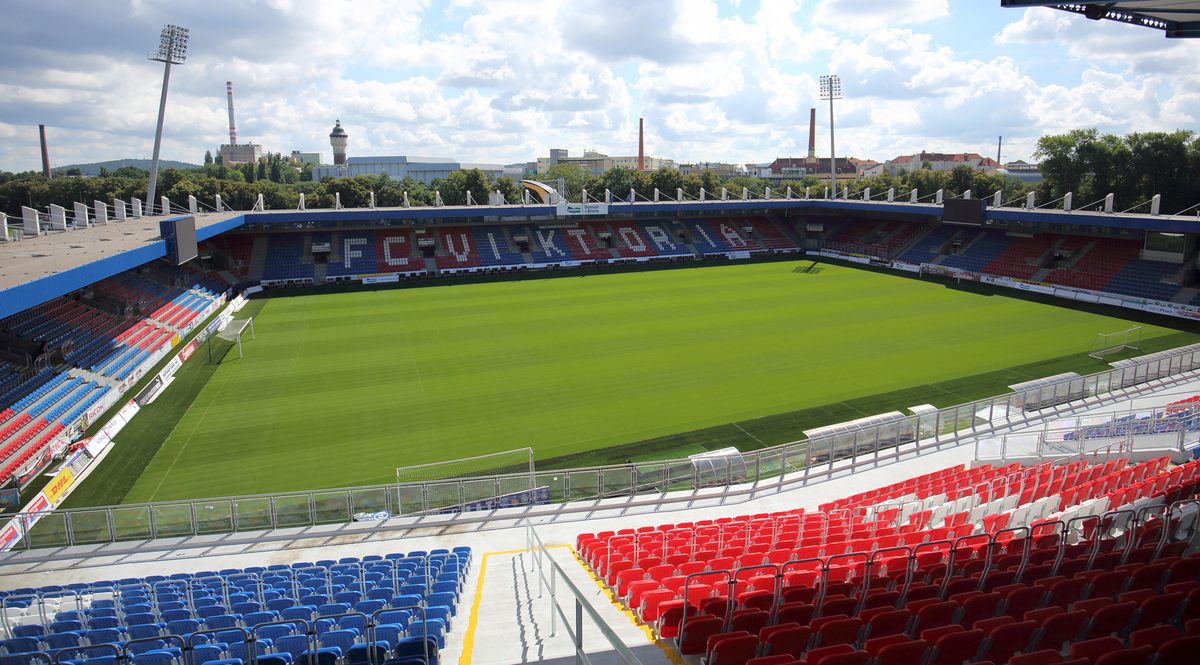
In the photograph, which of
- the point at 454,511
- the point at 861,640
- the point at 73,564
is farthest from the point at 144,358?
the point at 861,640

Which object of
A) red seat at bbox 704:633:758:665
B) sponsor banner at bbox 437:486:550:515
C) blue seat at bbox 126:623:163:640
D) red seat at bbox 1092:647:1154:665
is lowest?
→ sponsor banner at bbox 437:486:550:515

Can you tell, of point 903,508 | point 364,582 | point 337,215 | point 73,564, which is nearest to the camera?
point 364,582

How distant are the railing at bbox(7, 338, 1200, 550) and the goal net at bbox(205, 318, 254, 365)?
16.9m

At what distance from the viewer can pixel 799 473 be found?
16719 mm

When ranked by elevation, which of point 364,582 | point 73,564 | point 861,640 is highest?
point 861,640

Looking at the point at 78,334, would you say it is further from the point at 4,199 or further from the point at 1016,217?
the point at 4,199

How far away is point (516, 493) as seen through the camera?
15102mm

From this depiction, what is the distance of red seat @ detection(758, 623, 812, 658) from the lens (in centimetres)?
634

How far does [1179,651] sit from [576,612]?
4496mm

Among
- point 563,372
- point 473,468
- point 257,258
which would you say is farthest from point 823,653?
point 257,258

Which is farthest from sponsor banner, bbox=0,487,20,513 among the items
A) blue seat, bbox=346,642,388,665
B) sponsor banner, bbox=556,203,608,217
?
sponsor banner, bbox=556,203,608,217

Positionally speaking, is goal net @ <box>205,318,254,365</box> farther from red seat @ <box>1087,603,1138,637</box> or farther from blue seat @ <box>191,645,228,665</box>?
red seat @ <box>1087,603,1138,637</box>

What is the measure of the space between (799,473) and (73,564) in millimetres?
14689

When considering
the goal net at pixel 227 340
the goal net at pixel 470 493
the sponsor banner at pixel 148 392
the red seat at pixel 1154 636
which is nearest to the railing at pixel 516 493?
the goal net at pixel 470 493
